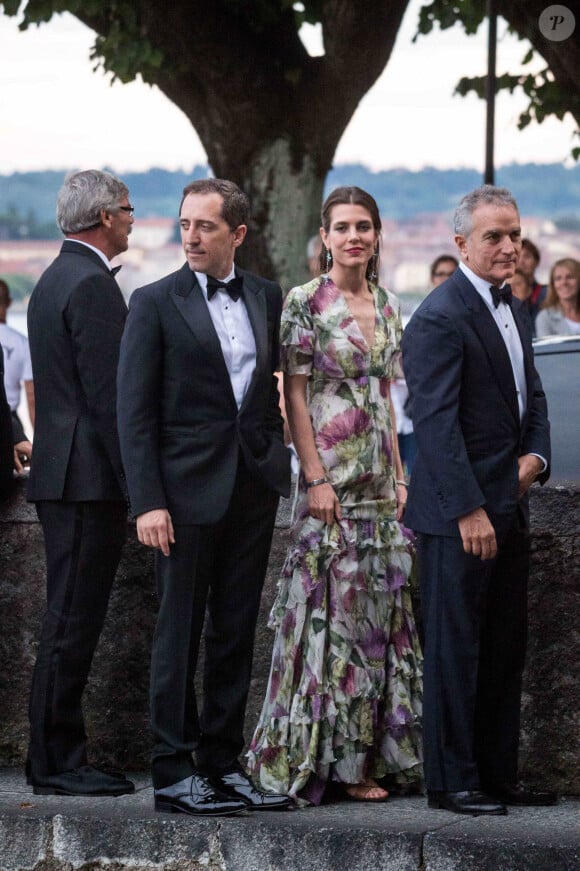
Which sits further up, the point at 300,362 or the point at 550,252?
the point at 550,252

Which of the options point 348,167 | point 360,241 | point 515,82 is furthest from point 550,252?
point 360,241

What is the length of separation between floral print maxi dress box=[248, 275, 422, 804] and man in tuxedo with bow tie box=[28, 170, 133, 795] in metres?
A: 0.56

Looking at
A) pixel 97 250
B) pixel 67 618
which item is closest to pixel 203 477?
pixel 67 618

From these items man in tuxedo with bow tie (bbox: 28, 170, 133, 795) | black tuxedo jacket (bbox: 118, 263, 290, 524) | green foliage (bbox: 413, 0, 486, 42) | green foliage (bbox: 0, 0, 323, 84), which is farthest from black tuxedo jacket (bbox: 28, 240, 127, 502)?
green foliage (bbox: 413, 0, 486, 42)

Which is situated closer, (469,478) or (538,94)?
(469,478)

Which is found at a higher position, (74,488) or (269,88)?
(269,88)

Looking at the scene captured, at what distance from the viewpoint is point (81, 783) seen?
17.1ft

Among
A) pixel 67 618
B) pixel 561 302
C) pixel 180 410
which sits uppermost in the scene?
pixel 561 302

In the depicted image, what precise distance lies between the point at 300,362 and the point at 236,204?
561 mm

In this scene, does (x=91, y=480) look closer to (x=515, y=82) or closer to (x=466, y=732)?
(x=466, y=732)

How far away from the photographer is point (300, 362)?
17.1 ft

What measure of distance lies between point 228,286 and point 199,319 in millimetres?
154

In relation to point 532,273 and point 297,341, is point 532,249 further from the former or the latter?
point 297,341

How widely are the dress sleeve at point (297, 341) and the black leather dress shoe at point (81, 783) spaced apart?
4.67 ft
